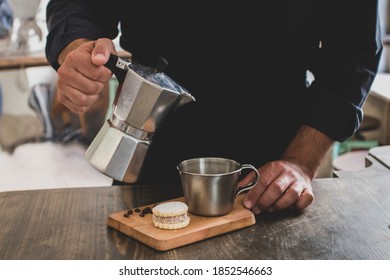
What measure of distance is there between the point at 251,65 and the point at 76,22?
46 cm

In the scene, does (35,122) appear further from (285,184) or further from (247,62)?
(285,184)

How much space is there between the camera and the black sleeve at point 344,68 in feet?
4.76

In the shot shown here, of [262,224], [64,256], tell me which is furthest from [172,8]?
[64,256]

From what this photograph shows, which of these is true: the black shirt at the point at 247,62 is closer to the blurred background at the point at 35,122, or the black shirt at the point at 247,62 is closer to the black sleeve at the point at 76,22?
the black sleeve at the point at 76,22

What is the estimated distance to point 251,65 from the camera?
1525mm

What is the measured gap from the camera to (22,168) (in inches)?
162

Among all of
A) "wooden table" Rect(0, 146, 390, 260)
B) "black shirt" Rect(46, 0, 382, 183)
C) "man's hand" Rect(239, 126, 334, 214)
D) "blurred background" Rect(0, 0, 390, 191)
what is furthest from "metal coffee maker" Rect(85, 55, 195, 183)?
"blurred background" Rect(0, 0, 390, 191)

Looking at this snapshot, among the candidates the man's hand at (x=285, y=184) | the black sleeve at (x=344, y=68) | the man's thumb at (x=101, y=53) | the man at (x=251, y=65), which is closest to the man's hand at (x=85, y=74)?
the man's thumb at (x=101, y=53)

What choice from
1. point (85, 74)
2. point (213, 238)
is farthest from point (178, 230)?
point (85, 74)

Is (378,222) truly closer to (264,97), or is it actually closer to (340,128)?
(340,128)

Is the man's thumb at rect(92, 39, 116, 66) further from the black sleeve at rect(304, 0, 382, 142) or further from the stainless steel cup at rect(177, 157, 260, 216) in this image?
the black sleeve at rect(304, 0, 382, 142)

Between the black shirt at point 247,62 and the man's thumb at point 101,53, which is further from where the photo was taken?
the black shirt at point 247,62

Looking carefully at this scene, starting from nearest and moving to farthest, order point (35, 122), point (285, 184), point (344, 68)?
point (285, 184) < point (344, 68) < point (35, 122)
